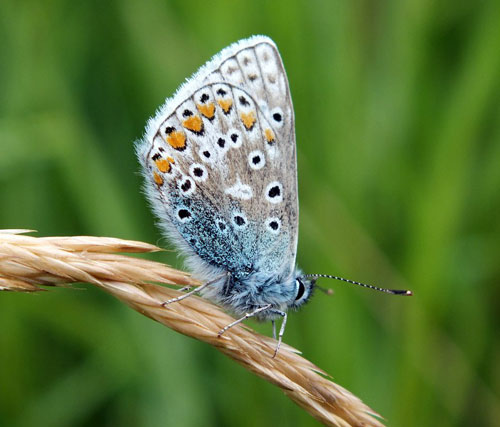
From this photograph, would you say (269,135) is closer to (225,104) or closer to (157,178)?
(225,104)

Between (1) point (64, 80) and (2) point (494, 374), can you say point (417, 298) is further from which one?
(1) point (64, 80)

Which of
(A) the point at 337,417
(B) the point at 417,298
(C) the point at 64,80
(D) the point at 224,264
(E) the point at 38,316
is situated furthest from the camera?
(C) the point at 64,80

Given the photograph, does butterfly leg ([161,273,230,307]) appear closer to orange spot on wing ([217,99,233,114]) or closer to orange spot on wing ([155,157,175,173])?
orange spot on wing ([155,157,175,173])

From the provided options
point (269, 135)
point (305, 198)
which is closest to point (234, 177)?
point (269, 135)

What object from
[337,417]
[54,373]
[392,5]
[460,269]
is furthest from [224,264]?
[392,5]

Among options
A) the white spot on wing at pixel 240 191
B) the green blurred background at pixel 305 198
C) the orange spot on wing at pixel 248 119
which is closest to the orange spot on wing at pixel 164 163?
the white spot on wing at pixel 240 191

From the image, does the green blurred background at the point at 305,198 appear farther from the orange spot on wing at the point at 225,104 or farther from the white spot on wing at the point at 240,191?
the orange spot on wing at the point at 225,104
